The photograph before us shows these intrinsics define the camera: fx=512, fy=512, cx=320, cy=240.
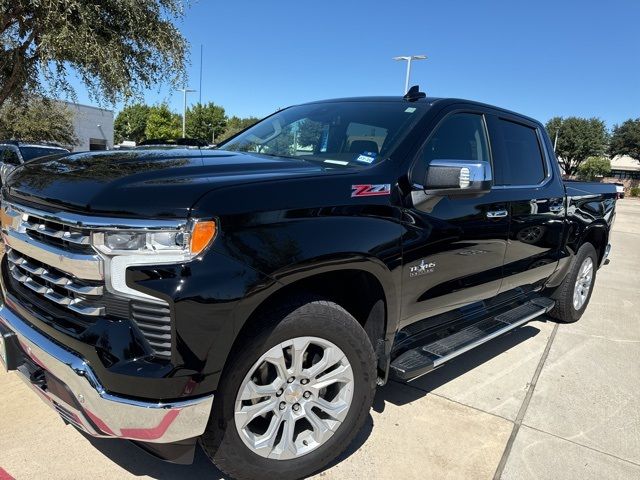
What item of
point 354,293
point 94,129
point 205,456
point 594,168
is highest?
point 94,129

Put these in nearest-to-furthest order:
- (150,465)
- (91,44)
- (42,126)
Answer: (150,465) < (91,44) < (42,126)

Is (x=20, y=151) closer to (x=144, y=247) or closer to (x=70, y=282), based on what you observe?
(x=70, y=282)

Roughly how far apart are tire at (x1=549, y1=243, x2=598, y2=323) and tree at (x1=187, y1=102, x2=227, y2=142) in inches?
2081

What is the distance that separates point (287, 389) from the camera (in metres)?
2.38

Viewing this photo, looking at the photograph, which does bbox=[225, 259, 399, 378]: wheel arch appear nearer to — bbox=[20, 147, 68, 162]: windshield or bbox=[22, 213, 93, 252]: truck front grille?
bbox=[22, 213, 93, 252]: truck front grille

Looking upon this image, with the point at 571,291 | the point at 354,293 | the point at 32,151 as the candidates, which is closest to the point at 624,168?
the point at 32,151

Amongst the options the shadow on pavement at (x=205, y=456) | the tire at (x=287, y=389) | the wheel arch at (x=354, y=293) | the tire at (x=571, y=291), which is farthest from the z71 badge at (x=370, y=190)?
the tire at (x=571, y=291)

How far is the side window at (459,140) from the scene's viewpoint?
3.18m

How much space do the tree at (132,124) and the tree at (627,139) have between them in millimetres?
59678

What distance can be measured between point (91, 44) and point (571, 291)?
309 inches

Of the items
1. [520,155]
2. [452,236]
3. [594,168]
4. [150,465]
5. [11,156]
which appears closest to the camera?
[150,465]

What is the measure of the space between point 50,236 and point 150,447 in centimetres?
100

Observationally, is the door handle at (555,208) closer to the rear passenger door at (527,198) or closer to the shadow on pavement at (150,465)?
the rear passenger door at (527,198)

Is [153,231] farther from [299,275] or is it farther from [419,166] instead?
[419,166]
